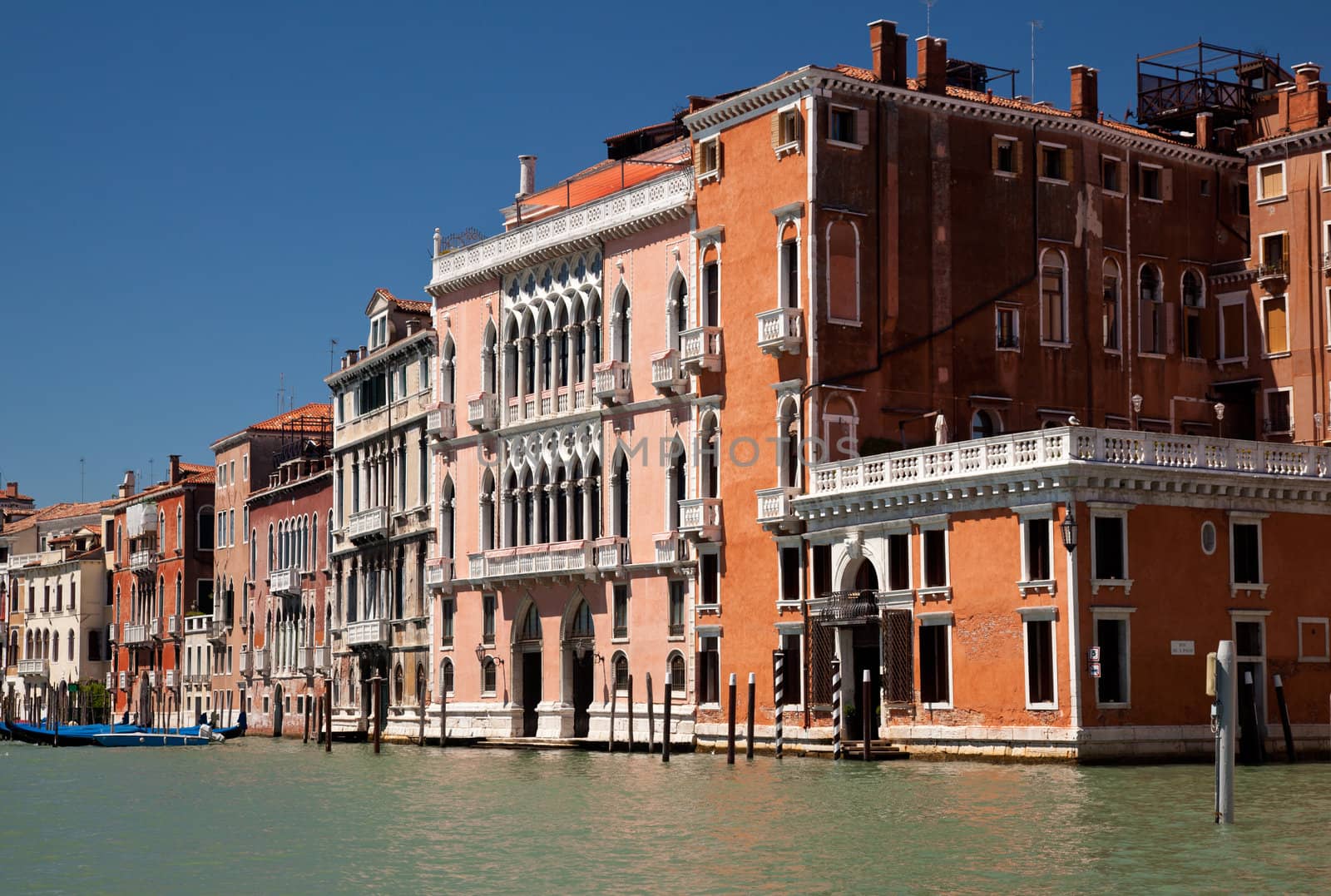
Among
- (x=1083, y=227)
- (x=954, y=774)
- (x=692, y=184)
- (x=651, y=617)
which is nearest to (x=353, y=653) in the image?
(x=651, y=617)

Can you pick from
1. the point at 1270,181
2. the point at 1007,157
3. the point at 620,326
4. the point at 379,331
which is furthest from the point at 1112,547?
the point at 379,331

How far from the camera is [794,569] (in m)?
38.1

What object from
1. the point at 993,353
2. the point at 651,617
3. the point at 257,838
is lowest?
the point at 257,838

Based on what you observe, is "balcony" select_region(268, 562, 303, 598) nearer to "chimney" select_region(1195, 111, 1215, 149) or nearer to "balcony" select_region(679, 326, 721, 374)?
"balcony" select_region(679, 326, 721, 374)

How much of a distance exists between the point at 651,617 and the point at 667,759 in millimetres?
5629

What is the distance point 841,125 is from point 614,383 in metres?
7.94

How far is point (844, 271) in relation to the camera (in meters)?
38.0

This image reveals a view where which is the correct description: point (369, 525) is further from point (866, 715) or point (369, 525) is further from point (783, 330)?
point (866, 715)

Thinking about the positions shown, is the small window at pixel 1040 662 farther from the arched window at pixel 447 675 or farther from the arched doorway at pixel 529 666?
the arched window at pixel 447 675

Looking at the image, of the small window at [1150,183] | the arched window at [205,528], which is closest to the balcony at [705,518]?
the small window at [1150,183]

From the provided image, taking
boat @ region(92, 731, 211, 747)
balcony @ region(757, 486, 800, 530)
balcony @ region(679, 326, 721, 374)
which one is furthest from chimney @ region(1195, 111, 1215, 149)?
boat @ region(92, 731, 211, 747)

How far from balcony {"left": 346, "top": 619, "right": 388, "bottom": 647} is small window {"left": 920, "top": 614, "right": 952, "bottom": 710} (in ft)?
71.9

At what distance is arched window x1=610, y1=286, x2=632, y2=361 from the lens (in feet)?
143

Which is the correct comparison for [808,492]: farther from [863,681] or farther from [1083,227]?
[1083,227]
